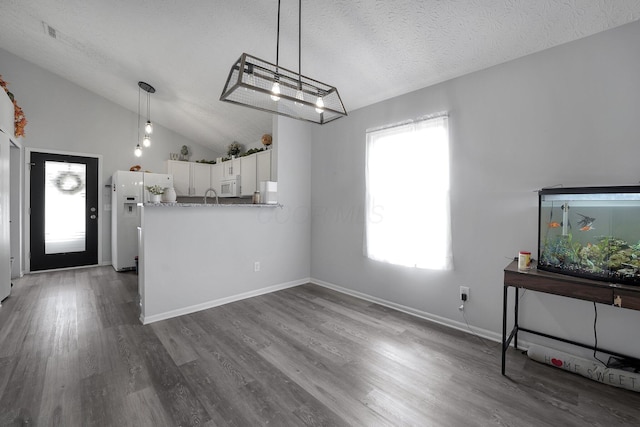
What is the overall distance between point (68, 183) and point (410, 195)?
6.13 m

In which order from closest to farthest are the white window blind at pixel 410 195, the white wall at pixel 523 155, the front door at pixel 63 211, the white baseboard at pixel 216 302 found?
the white wall at pixel 523 155 < the white window blind at pixel 410 195 < the white baseboard at pixel 216 302 < the front door at pixel 63 211

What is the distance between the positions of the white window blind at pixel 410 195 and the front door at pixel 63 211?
543 cm

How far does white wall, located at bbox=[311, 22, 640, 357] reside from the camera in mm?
1980

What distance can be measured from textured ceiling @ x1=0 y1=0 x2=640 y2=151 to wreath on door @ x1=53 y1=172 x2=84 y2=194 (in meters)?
1.91

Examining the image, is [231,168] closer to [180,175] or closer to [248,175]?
[248,175]

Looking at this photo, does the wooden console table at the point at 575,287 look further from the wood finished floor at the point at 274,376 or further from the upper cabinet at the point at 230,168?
the upper cabinet at the point at 230,168

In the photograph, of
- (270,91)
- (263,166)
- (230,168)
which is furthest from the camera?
(230,168)

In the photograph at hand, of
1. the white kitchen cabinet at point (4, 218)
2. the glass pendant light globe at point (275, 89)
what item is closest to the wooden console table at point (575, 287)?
the glass pendant light globe at point (275, 89)

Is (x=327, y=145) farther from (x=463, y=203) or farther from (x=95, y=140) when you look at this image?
(x=95, y=140)

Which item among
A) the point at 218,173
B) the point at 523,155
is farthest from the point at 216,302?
the point at 523,155

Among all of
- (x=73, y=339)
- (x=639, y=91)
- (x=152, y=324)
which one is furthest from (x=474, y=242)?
(x=73, y=339)

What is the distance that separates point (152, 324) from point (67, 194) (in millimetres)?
4101

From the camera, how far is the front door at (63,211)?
492 cm

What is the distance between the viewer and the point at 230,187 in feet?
17.1
